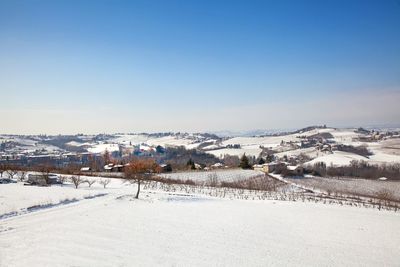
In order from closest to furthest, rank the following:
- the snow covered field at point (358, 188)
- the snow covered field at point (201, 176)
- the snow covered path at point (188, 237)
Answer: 1. the snow covered path at point (188, 237)
2. the snow covered field at point (358, 188)
3. the snow covered field at point (201, 176)

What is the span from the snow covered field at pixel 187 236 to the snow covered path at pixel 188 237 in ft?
0.09

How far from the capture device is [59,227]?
33.2ft

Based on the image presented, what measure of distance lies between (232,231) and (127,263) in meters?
4.97

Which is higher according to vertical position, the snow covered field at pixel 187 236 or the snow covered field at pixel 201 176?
the snow covered field at pixel 187 236

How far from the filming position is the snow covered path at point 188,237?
809cm

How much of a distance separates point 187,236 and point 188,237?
12 centimetres

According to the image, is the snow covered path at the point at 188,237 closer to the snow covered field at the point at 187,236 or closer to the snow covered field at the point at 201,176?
the snow covered field at the point at 187,236

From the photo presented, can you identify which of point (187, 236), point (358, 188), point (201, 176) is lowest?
point (358, 188)

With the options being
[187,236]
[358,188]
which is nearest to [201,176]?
[358,188]

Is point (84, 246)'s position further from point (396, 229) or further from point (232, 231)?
point (396, 229)

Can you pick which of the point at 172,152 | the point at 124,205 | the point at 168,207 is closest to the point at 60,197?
the point at 124,205

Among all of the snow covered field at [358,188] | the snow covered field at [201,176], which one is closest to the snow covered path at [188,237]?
the snow covered field at [201,176]

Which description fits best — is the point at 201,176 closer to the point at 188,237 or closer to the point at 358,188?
the point at 358,188

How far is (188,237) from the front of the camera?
1034 cm
